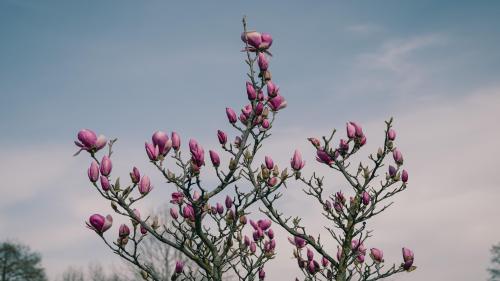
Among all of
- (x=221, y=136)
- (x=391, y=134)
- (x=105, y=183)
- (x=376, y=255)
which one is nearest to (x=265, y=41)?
(x=221, y=136)

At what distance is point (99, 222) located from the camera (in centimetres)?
271

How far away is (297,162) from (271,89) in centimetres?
87

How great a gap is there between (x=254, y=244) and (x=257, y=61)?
246 centimetres

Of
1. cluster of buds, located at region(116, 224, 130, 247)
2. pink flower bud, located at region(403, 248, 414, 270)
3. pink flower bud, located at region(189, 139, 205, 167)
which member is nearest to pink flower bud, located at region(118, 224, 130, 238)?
cluster of buds, located at region(116, 224, 130, 247)

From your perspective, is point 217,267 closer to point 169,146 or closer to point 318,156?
point 169,146

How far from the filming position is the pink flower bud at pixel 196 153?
113 inches

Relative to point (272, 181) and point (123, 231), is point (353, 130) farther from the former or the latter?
point (123, 231)

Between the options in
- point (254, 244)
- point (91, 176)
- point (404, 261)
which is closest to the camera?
point (91, 176)

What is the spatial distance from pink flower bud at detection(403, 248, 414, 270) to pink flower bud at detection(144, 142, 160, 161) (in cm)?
283

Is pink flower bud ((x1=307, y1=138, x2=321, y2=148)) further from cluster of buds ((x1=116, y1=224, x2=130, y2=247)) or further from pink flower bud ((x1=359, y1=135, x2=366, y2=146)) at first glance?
cluster of buds ((x1=116, y1=224, x2=130, y2=247))

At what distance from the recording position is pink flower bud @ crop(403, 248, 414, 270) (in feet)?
13.7

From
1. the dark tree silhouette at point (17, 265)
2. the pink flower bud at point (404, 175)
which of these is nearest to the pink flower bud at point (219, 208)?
the pink flower bud at point (404, 175)

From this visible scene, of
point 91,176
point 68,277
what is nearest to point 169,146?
point 91,176

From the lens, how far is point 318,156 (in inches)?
177
